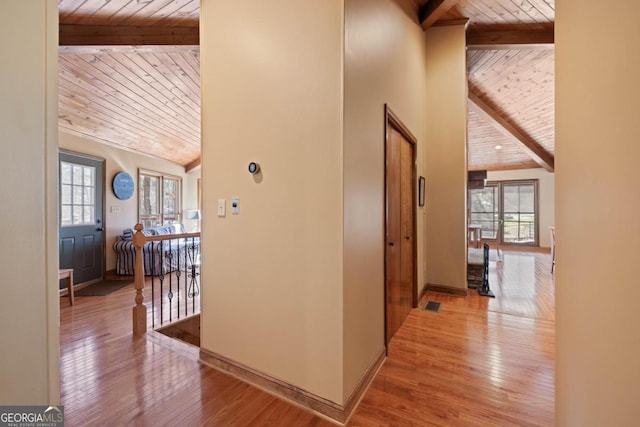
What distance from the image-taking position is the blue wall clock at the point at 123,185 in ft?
17.4

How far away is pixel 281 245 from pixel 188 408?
44.9 inches

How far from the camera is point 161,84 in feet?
12.5

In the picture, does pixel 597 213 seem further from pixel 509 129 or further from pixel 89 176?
pixel 89 176

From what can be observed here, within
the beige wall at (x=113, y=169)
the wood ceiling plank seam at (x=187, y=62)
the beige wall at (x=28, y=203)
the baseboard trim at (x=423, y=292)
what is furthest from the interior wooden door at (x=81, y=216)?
the baseboard trim at (x=423, y=292)

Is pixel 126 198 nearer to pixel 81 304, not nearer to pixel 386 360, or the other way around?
pixel 81 304

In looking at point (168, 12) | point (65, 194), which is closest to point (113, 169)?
point (65, 194)

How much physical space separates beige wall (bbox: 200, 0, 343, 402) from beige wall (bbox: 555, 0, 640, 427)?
39.1 inches

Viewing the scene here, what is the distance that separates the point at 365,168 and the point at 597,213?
1180 millimetres

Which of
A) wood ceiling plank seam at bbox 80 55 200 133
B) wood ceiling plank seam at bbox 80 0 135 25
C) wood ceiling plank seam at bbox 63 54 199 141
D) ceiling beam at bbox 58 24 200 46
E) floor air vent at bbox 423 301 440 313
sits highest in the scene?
wood ceiling plank seam at bbox 80 0 135 25

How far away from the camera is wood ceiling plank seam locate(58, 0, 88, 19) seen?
2.46m

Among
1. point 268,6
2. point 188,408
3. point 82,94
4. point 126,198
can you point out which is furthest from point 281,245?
point 126,198

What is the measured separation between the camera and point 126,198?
5539 mm

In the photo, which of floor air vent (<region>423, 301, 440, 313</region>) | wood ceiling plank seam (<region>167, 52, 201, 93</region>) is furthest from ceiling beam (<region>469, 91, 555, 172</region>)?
wood ceiling plank seam (<region>167, 52, 201, 93</region>)

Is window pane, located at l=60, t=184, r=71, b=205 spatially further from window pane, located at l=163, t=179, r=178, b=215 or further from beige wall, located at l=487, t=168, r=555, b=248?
beige wall, located at l=487, t=168, r=555, b=248
